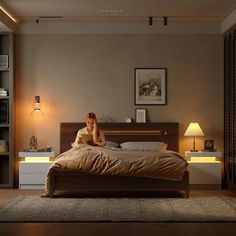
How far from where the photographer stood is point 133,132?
8234mm

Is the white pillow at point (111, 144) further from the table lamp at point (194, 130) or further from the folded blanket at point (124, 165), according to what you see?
the folded blanket at point (124, 165)

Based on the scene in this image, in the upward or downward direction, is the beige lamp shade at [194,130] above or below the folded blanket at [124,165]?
above

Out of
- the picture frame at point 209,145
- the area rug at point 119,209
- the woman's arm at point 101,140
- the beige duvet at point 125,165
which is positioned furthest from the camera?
the picture frame at point 209,145

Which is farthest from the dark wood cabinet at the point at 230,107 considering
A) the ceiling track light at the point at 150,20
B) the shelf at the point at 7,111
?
the shelf at the point at 7,111

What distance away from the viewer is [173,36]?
8.37 m

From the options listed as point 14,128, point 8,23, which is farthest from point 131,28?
point 14,128

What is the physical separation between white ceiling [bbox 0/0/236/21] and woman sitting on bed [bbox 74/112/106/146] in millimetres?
1608

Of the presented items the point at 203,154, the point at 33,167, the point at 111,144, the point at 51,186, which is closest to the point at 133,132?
the point at 111,144

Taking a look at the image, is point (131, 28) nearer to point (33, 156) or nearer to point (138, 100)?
point (138, 100)

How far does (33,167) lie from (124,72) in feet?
7.10

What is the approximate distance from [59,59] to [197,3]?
2519 millimetres

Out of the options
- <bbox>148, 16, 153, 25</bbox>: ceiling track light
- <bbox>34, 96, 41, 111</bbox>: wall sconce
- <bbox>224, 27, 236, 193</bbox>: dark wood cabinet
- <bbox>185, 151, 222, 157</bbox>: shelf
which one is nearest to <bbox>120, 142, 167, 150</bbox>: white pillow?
<bbox>185, 151, 222, 157</bbox>: shelf

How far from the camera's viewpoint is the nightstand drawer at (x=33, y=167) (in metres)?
7.83

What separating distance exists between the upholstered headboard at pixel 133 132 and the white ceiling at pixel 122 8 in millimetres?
1758
